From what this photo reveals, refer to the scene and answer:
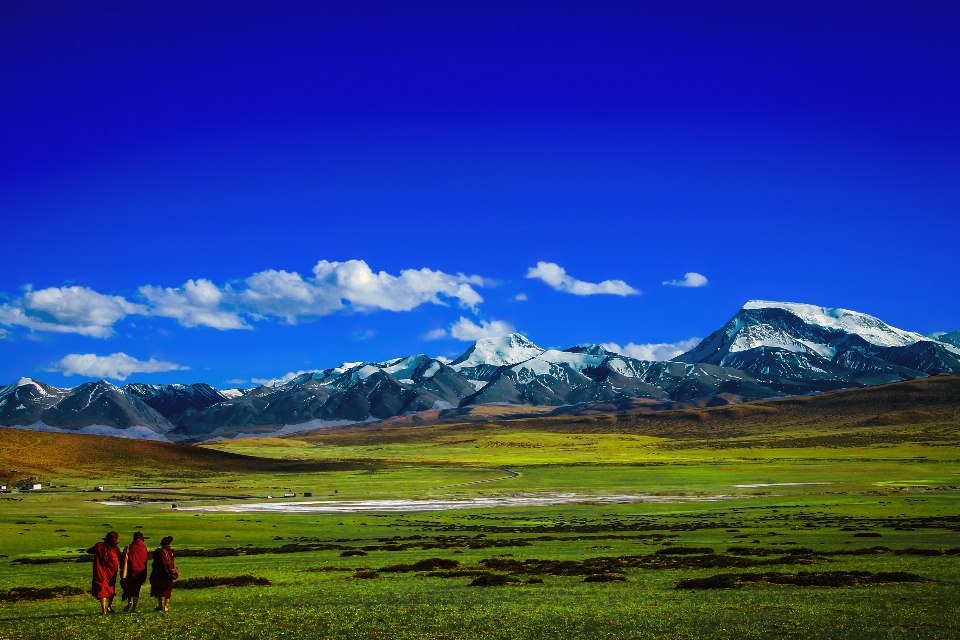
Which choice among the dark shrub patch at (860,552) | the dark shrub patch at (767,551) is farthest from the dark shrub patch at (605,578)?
the dark shrub patch at (860,552)

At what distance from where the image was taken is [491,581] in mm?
34344

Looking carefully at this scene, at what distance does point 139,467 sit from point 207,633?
174571 mm

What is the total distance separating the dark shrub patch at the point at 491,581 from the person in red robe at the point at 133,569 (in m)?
12.9

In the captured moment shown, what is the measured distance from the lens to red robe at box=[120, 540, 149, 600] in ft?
86.1

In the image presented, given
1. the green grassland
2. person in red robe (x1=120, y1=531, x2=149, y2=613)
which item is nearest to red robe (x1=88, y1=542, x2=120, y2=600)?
person in red robe (x1=120, y1=531, x2=149, y2=613)

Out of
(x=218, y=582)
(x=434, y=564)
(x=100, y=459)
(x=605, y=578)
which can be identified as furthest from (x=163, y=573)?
(x=100, y=459)

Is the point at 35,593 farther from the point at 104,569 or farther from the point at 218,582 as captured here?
the point at 104,569

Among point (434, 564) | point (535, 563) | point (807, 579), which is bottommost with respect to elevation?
point (535, 563)

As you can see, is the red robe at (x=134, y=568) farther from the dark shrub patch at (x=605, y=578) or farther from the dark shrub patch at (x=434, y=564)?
the dark shrub patch at (x=605, y=578)

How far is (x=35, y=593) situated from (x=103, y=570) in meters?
8.43

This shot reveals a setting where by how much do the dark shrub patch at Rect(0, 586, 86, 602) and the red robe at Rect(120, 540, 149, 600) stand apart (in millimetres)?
6971

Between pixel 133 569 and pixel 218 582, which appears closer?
pixel 133 569

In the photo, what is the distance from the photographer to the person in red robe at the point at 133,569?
26.2m

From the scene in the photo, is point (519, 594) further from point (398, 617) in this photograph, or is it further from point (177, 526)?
point (177, 526)
